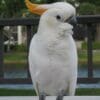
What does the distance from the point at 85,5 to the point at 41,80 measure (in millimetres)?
12922

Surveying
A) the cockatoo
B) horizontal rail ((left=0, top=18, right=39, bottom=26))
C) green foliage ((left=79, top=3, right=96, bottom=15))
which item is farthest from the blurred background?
the cockatoo

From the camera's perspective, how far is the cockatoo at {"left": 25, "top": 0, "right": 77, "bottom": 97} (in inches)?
85.2

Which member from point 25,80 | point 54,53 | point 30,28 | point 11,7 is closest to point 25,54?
point 11,7

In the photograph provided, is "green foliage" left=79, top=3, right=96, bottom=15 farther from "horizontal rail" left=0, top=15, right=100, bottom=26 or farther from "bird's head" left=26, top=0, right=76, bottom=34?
"bird's head" left=26, top=0, right=76, bottom=34

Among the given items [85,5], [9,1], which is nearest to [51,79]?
[9,1]

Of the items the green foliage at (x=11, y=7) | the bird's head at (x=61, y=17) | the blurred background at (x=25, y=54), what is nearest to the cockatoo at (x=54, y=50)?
the bird's head at (x=61, y=17)

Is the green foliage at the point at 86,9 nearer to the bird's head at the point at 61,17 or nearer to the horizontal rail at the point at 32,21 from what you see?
the horizontal rail at the point at 32,21

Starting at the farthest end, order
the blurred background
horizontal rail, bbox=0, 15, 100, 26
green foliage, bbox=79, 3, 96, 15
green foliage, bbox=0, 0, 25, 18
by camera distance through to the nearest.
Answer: green foliage, bbox=79, 3, 96, 15
green foliage, bbox=0, 0, 25, 18
the blurred background
horizontal rail, bbox=0, 15, 100, 26

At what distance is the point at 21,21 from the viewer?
3625 mm

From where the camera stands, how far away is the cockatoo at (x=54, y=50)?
7.10 feet

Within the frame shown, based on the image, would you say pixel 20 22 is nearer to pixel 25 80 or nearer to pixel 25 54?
pixel 25 80

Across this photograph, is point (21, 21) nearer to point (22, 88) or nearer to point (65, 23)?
point (22, 88)

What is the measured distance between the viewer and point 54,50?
2229 mm

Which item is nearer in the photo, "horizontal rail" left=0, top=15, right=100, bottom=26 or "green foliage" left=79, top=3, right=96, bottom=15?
"horizontal rail" left=0, top=15, right=100, bottom=26
